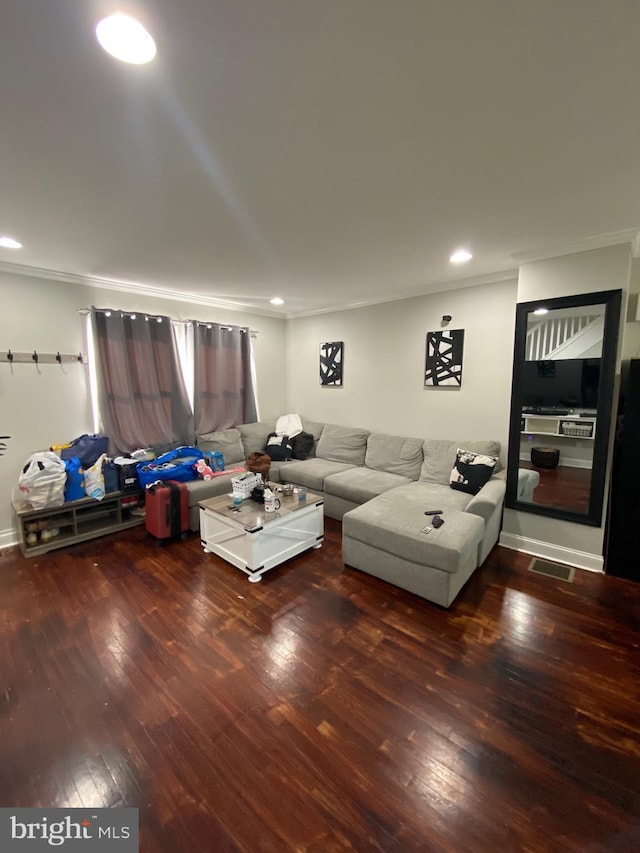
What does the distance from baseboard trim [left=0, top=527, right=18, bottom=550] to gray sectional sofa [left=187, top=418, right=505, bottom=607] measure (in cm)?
161

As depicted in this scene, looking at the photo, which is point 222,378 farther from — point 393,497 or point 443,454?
point 443,454

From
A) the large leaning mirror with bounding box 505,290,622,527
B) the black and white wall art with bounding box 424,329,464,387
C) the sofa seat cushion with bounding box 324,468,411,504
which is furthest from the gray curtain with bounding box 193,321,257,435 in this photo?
the large leaning mirror with bounding box 505,290,622,527

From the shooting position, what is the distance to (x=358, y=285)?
3.68 metres

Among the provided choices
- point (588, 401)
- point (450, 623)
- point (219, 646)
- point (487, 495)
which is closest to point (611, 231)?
point (588, 401)

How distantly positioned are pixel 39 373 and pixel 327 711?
3.65 meters

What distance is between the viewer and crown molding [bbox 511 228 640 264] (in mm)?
2365

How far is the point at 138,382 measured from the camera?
3.77 metres

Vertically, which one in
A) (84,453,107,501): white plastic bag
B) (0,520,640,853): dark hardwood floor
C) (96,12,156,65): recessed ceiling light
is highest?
(96,12,156,65): recessed ceiling light

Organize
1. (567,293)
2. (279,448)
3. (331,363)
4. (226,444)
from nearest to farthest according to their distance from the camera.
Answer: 1. (567,293)
2. (226,444)
3. (279,448)
4. (331,363)

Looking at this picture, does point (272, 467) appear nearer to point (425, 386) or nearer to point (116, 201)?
point (425, 386)

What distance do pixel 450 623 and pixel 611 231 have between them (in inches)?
112

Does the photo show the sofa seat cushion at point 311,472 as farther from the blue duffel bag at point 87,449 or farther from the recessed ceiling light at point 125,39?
the recessed ceiling light at point 125,39

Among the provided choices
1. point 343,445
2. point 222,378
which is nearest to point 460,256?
point 343,445

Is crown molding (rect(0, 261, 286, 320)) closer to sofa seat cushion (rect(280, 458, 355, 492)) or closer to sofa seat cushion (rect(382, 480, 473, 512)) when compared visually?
sofa seat cushion (rect(280, 458, 355, 492))
